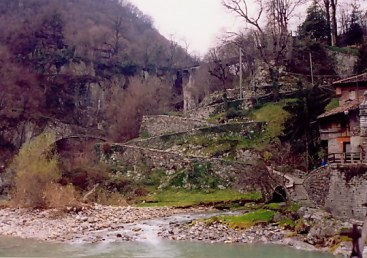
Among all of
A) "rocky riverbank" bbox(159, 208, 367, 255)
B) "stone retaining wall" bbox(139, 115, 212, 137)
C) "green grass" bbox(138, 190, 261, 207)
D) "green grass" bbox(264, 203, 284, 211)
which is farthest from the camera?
"stone retaining wall" bbox(139, 115, 212, 137)

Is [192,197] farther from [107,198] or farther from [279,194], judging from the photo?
[279,194]

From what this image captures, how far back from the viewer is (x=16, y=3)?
9262 cm

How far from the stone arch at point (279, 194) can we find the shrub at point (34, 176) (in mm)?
15941

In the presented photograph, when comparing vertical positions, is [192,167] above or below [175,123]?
below

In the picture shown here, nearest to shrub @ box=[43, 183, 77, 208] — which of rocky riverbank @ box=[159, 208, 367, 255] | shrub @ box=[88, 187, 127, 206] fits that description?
shrub @ box=[88, 187, 127, 206]

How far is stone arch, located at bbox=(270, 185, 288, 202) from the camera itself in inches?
1106

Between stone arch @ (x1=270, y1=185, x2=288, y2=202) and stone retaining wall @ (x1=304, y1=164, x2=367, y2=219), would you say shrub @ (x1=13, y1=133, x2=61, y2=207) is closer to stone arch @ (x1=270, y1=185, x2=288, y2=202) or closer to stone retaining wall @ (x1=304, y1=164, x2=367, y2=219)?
stone arch @ (x1=270, y1=185, x2=288, y2=202)

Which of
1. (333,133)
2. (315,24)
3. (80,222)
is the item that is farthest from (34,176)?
(315,24)

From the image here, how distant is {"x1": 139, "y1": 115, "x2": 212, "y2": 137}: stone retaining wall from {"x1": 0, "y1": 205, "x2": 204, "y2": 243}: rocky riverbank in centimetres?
1260

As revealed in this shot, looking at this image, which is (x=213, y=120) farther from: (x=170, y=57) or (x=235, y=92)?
(x=170, y=57)

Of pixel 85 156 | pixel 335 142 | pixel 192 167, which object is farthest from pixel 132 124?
pixel 335 142

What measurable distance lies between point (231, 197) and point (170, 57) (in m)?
48.0

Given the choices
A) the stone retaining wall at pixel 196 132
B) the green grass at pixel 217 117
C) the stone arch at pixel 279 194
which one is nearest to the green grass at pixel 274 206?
the stone arch at pixel 279 194

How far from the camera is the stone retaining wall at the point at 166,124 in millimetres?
44469
